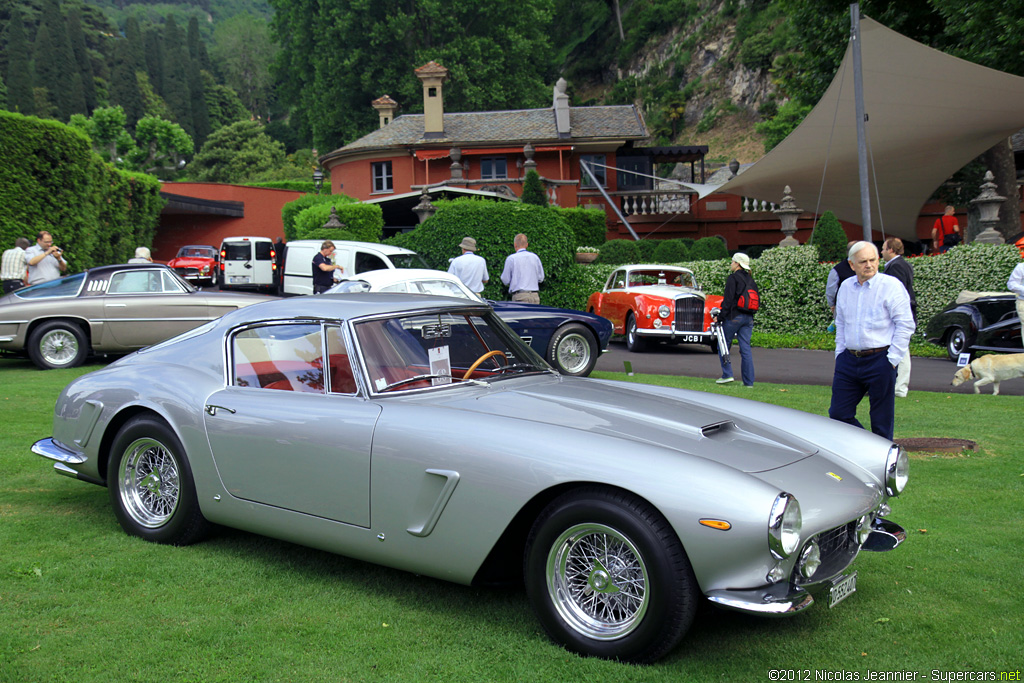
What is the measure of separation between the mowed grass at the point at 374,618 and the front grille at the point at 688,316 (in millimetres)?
10158

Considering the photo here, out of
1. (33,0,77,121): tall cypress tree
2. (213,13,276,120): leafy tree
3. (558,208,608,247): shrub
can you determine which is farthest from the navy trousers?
(213,13,276,120): leafy tree

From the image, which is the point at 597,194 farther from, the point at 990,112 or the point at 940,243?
the point at 990,112

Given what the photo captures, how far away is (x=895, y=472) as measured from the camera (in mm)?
3912

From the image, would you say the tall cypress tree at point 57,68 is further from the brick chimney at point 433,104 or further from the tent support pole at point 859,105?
the tent support pole at point 859,105

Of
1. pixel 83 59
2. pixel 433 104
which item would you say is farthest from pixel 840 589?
pixel 83 59

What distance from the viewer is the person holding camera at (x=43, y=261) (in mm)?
12256

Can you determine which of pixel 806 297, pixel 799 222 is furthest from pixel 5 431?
pixel 799 222

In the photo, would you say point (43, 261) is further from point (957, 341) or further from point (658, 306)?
point (957, 341)

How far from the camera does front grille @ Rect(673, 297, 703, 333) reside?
1507cm

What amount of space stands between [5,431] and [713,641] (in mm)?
6432

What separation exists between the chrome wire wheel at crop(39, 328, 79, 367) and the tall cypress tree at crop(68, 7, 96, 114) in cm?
8324

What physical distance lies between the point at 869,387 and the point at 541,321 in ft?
17.4

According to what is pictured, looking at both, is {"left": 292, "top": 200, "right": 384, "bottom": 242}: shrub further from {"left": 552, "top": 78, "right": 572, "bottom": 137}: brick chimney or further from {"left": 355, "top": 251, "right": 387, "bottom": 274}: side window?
{"left": 552, "top": 78, "right": 572, "bottom": 137}: brick chimney

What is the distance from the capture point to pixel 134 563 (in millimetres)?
4082
